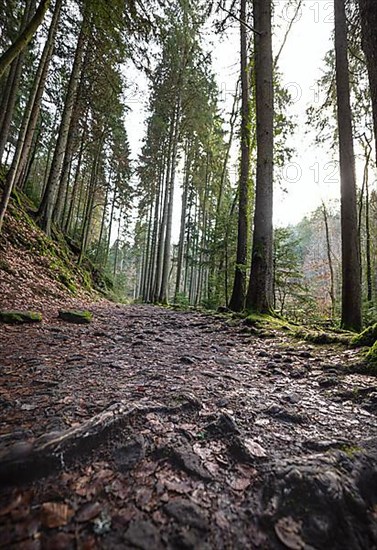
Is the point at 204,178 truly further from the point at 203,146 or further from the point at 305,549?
the point at 305,549

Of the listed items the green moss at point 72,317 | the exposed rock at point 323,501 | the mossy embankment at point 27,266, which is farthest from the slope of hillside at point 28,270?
the exposed rock at point 323,501

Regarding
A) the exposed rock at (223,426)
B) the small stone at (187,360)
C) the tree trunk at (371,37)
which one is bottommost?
the exposed rock at (223,426)

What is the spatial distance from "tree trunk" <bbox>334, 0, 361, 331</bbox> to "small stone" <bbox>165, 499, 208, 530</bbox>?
17.5 feet

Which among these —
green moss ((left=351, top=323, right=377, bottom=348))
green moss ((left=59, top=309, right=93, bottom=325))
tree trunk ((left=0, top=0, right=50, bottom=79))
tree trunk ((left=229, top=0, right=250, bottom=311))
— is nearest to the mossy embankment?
green moss ((left=59, top=309, right=93, bottom=325))

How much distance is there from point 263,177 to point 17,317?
218 inches

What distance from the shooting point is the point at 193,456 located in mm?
1412

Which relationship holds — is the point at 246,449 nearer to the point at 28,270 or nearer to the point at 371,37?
the point at 371,37

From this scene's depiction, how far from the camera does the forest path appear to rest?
0.98 meters

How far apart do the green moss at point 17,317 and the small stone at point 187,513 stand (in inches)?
158

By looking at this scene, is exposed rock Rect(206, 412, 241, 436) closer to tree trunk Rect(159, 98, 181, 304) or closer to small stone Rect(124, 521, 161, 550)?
small stone Rect(124, 521, 161, 550)

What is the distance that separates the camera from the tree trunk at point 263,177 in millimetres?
5723

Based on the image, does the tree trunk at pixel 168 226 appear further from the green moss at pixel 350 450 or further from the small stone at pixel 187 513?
the small stone at pixel 187 513

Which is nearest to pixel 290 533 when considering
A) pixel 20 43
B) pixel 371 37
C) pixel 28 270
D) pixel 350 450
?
pixel 350 450

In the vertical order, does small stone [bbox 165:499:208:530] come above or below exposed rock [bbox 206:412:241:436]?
below
